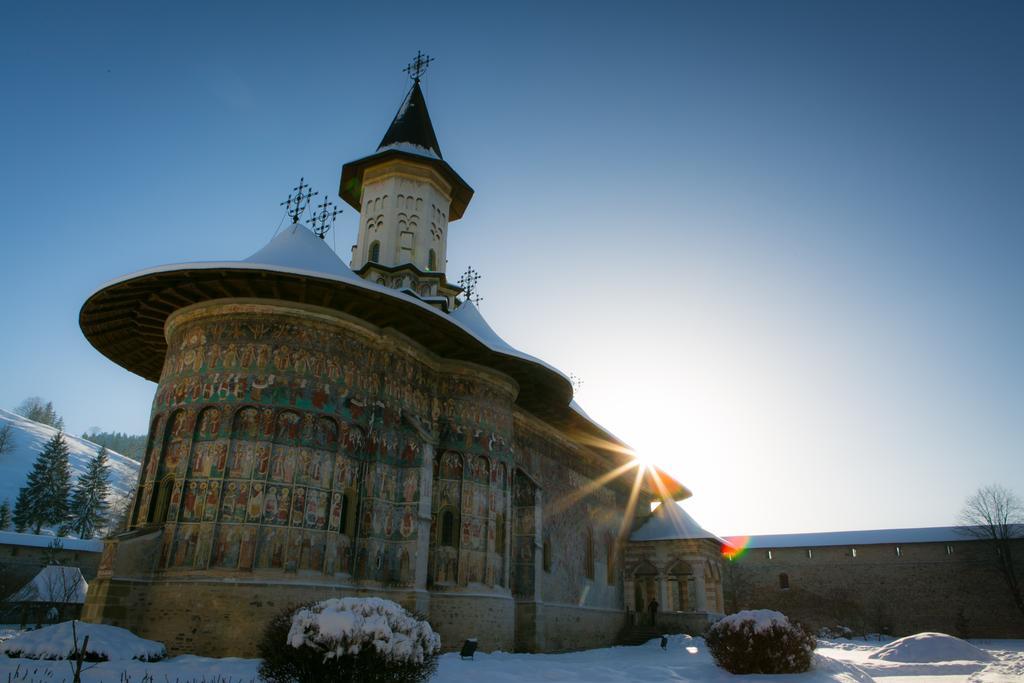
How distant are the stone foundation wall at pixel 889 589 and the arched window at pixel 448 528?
82.0ft

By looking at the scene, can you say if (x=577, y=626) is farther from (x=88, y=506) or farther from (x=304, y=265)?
(x=88, y=506)

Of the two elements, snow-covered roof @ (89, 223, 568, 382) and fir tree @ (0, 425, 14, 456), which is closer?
snow-covered roof @ (89, 223, 568, 382)

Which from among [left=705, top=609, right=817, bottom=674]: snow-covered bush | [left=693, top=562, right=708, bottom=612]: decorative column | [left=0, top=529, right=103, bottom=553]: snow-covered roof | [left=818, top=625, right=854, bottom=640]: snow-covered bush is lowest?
[left=818, top=625, right=854, bottom=640]: snow-covered bush

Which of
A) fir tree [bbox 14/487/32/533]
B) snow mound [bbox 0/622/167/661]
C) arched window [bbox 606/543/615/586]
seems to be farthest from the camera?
fir tree [bbox 14/487/32/533]

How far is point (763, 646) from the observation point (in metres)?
12.0

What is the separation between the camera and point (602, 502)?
26.3 metres

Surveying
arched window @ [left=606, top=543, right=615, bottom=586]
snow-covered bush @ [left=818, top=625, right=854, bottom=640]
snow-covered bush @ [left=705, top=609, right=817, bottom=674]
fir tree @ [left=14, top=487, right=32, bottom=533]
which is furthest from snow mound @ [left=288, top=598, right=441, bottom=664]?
fir tree @ [left=14, top=487, right=32, bottom=533]

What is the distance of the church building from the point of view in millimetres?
12031

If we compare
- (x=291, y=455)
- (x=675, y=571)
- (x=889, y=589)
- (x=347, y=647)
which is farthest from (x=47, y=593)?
(x=889, y=589)

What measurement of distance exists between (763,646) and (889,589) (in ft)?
85.5

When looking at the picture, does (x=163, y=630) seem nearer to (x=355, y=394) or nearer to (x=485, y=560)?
(x=355, y=394)

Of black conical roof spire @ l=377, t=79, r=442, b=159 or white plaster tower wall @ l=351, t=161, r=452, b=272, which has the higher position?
black conical roof spire @ l=377, t=79, r=442, b=159

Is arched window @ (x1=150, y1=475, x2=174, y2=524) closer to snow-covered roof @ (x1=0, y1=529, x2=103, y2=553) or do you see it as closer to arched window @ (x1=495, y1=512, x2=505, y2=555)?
arched window @ (x1=495, y1=512, x2=505, y2=555)

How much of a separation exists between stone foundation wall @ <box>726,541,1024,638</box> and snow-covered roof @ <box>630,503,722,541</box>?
10092mm
